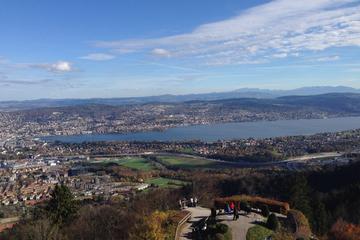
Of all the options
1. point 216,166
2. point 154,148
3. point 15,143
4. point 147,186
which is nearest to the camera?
point 147,186

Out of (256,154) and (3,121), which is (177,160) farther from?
(3,121)

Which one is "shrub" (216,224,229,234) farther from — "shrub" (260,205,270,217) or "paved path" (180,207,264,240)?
"shrub" (260,205,270,217)

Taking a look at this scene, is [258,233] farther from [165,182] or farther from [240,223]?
[165,182]

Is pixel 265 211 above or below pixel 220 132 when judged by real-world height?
above

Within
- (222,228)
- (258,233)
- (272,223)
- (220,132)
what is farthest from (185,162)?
(222,228)

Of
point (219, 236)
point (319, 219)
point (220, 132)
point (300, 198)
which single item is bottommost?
point (220, 132)

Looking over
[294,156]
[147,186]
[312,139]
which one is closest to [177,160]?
[294,156]

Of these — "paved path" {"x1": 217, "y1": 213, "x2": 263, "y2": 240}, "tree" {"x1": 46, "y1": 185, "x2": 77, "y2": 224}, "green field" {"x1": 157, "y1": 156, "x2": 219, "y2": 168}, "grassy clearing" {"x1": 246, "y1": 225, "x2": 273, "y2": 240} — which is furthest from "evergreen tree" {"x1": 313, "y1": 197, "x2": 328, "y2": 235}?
"green field" {"x1": 157, "y1": 156, "x2": 219, "y2": 168}

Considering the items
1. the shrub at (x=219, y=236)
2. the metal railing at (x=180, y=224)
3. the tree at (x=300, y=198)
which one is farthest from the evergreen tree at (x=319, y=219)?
the shrub at (x=219, y=236)
